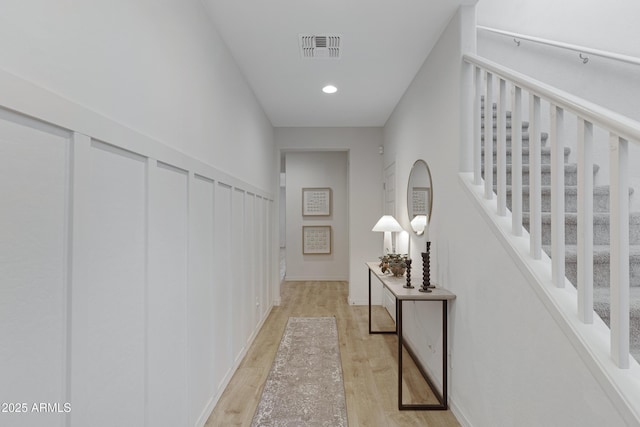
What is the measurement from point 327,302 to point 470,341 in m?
3.36

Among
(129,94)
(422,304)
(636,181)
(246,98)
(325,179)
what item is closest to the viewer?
(129,94)

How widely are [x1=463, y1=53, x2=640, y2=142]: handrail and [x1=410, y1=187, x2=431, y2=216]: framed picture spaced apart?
1313 millimetres

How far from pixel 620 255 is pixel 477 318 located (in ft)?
3.42

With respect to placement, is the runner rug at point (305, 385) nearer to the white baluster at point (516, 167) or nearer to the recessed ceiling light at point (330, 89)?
the white baluster at point (516, 167)

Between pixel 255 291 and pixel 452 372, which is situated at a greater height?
pixel 255 291

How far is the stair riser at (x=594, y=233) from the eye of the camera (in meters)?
1.93

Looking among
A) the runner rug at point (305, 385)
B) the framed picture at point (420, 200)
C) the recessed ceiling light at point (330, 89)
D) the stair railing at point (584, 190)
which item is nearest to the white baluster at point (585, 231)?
the stair railing at point (584, 190)

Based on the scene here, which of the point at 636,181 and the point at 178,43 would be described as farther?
the point at 636,181

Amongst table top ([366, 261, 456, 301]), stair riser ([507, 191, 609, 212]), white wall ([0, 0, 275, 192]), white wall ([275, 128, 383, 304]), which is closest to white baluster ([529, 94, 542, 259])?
stair riser ([507, 191, 609, 212])

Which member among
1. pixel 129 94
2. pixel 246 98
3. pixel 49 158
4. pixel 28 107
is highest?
pixel 246 98

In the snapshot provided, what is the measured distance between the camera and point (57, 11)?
37.4 inches

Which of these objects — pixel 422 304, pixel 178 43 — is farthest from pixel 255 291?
pixel 178 43

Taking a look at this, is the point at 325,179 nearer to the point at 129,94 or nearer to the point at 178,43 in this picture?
the point at 178,43

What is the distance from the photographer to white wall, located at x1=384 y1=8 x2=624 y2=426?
50.1 inches
